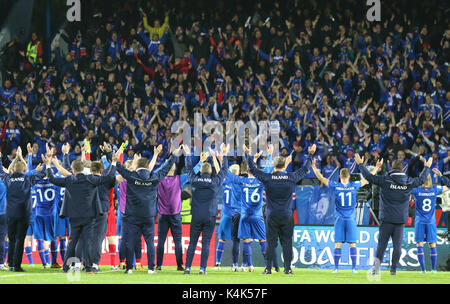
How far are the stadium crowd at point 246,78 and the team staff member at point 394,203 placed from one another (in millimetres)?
6352

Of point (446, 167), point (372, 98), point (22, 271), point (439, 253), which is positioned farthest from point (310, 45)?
point (22, 271)

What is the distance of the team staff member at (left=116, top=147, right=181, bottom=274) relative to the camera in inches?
543

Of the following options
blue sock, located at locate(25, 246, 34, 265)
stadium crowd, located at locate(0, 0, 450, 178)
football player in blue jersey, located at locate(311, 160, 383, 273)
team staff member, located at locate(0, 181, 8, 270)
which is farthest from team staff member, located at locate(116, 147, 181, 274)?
stadium crowd, located at locate(0, 0, 450, 178)

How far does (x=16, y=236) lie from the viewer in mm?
14859

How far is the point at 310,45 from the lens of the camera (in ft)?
83.4

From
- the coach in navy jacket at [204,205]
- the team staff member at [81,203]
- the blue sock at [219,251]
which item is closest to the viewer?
the team staff member at [81,203]

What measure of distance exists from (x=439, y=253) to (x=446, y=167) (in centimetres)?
470

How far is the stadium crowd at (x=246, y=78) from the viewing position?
2266 cm

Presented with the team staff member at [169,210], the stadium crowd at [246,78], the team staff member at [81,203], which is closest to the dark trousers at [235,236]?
the team staff member at [169,210]

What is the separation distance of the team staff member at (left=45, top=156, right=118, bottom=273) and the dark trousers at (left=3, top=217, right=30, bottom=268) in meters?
1.40

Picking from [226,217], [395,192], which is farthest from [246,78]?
[395,192]

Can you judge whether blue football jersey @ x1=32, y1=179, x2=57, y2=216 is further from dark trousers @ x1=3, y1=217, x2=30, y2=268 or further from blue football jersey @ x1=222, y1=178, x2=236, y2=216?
blue football jersey @ x1=222, y1=178, x2=236, y2=216

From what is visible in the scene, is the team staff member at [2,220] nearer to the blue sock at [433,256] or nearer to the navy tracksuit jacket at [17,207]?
the navy tracksuit jacket at [17,207]
